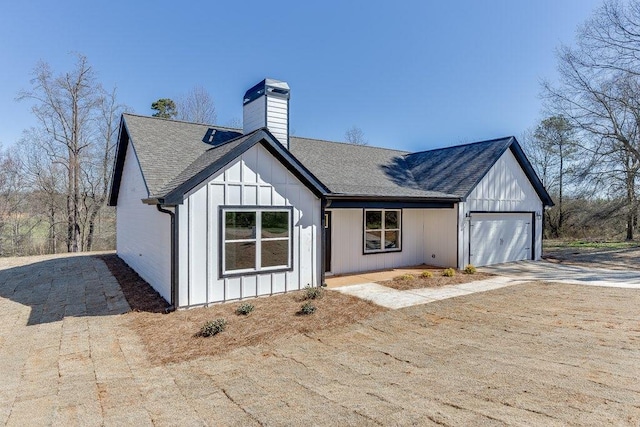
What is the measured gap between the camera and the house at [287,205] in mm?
7691

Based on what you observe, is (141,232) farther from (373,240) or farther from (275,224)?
(373,240)

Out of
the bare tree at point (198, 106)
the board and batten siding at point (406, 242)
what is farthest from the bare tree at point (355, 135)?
the board and batten siding at point (406, 242)

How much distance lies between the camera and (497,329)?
6.09 m

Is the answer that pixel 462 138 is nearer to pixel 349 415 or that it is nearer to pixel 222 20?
pixel 222 20

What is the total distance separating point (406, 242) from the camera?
12891mm

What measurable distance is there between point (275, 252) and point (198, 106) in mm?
23736

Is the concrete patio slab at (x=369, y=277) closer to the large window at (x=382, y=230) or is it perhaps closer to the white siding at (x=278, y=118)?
the large window at (x=382, y=230)

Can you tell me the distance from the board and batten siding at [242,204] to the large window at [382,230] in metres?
3.06

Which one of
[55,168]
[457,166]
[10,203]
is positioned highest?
[55,168]

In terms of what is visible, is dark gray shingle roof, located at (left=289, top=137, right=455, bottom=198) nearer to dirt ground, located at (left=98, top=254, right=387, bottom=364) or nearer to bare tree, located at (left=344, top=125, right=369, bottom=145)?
dirt ground, located at (left=98, top=254, right=387, bottom=364)

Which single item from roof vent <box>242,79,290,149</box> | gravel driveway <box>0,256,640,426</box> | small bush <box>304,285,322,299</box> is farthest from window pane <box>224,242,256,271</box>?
roof vent <box>242,79,290,149</box>

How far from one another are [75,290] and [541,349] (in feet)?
35.6

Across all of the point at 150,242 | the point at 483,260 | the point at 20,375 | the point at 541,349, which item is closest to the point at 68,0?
the point at 150,242

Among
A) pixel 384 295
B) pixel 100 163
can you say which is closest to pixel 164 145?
pixel 384 295
